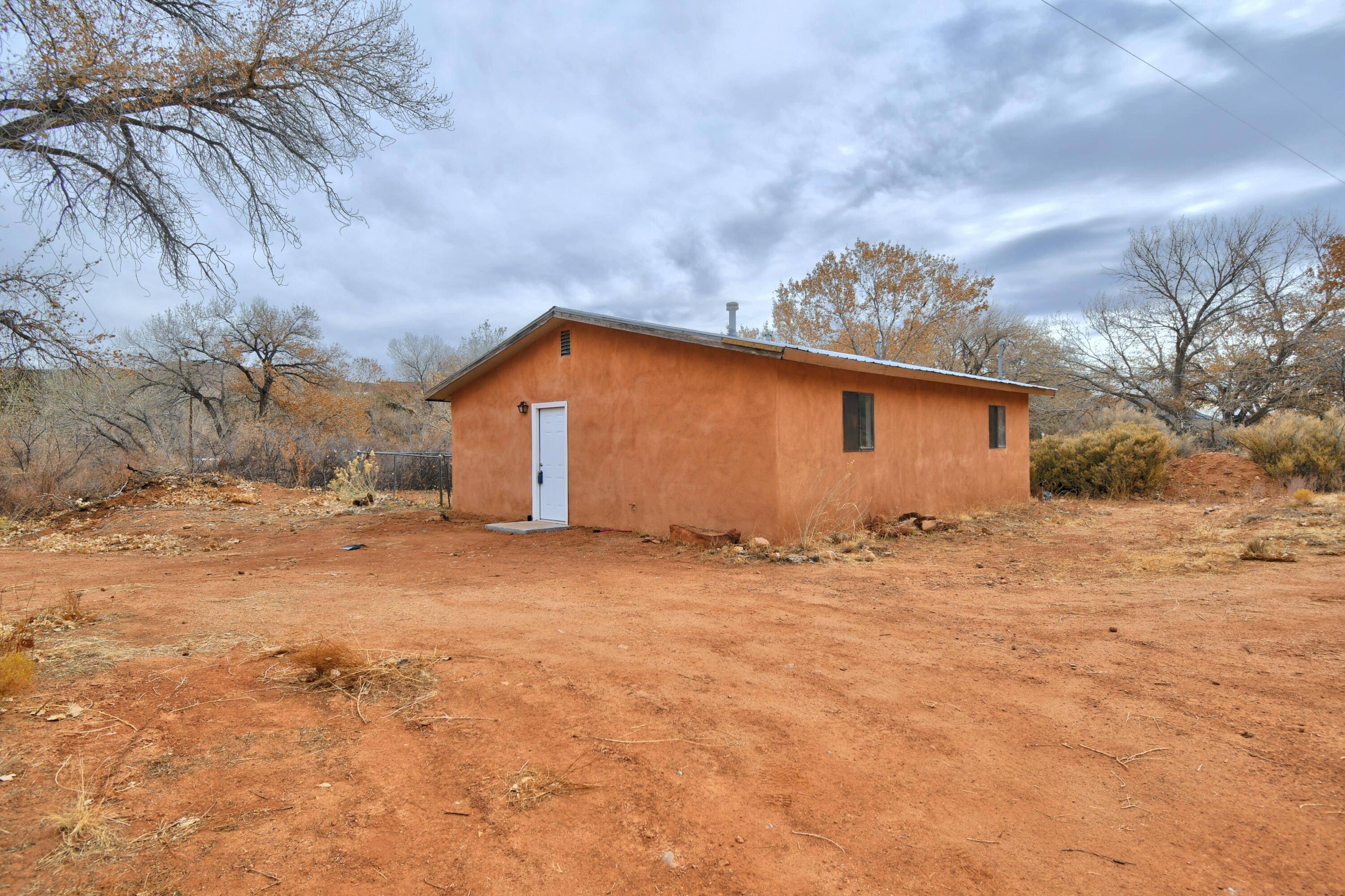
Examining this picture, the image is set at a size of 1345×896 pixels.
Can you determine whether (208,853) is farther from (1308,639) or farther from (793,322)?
(793,322)

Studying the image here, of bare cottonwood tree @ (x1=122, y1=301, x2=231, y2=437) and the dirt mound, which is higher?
bare cottonwood tree @ (x1=122, y1=301, x2=231, y2=437)

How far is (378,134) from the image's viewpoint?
9.71m

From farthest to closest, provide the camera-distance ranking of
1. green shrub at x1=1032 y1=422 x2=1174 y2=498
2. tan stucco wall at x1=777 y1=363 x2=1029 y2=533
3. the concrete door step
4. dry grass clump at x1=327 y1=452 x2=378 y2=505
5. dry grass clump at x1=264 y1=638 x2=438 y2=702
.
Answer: green shrub at x1=1032 y1=422 x2=1174 y2=498 < dry grass clump at x1=327 y1=452 x2=378 y2=505 < the concrete door step < tan stucco wall at x1=777 y1=363 x2=1029 y2=533 < dry grass clump at x1=264 y1=638 x2=438 y2=702

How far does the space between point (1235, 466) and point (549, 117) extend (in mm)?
18012

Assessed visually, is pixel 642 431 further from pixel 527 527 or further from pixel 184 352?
pixel 184 352

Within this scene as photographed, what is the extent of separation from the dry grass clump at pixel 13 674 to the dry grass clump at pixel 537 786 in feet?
7.90

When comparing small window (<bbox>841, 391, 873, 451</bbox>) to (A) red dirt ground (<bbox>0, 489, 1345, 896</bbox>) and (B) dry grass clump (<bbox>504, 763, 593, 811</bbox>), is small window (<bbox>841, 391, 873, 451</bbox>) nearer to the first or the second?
(A) red dirt ground (<bbox>0, 489, 1345, 896</bbox>)

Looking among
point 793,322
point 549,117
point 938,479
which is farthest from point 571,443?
point 793,322

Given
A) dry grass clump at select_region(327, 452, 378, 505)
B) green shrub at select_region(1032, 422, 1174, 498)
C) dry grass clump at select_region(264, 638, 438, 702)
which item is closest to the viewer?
dry grass clump at select_region(264, 638, 438, 702)

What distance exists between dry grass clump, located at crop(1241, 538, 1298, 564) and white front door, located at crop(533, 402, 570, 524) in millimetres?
9320

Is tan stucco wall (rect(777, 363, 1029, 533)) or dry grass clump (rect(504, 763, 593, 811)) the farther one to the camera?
tan stucco wall (rect(777, 363, 1029, 533))

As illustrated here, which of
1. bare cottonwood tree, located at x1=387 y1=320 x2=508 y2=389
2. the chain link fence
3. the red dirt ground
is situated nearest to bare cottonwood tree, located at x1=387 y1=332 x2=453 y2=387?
bare cottonwood tree, located at x1=387 y1=320 x2=508 y2=389

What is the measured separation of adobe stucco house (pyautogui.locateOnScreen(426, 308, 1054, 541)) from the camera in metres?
9.24

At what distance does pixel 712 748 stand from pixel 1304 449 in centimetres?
1847
